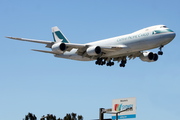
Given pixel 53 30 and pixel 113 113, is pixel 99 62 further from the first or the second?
pixel 113 113

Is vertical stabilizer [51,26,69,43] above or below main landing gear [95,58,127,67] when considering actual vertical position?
above

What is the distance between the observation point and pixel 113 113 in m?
38.1

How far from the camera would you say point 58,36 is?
221 ft

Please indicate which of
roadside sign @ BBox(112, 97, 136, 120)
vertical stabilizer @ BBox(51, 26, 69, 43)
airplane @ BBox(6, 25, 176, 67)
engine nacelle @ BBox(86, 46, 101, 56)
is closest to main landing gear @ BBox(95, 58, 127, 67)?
airplane @ BBox(6, 25, 176, 67)

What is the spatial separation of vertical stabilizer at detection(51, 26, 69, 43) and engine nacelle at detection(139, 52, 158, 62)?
53.2 feet

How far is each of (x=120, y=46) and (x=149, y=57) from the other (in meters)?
9.40

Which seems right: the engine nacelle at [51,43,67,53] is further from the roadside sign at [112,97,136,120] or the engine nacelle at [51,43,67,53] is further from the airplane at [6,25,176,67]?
the roadside sign at [112,97,136,120]

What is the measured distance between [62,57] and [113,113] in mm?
28679

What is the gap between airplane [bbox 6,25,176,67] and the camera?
51.7 meters

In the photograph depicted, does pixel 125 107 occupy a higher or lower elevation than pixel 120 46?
lower

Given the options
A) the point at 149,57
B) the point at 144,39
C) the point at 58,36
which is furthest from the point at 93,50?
the point at 58,36

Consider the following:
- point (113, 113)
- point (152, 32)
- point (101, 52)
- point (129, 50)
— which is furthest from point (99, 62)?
point (113, 113)

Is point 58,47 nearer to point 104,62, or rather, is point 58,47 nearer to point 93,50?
point 93,50

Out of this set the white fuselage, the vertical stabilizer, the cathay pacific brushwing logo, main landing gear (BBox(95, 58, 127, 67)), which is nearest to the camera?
the cathay pacific brushwing logo
